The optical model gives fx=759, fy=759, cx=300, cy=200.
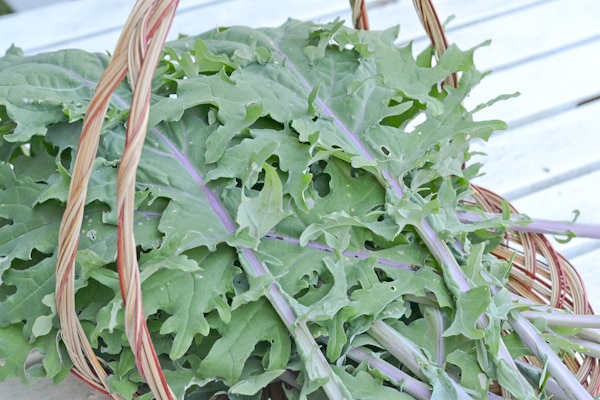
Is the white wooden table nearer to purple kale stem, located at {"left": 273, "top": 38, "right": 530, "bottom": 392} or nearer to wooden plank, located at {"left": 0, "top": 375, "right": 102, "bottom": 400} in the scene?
purple kale stem, located at {"left": 273, "top": 38, "right": 530, "bottom": 392}

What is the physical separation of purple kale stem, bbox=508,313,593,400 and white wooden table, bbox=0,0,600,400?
0.74 feet

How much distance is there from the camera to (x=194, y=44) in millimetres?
725

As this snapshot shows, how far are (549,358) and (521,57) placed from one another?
692mm

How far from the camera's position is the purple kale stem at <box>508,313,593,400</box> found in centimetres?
64

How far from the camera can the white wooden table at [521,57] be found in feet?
3.31

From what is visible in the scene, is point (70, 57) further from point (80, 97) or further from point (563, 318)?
point (563, 318)

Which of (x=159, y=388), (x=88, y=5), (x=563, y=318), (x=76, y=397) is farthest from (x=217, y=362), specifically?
(x=88, y=5)

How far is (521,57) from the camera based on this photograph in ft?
4.00

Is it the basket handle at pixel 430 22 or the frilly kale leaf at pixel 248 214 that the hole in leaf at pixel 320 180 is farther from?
the basket handle at pixel 430 22

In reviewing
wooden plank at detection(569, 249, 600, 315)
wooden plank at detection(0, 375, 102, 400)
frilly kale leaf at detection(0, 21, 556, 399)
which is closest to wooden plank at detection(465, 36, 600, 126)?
wooden plank at detection(569, 249, 600, 315)

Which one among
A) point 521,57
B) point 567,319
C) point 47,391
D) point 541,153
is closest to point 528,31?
point 521,57

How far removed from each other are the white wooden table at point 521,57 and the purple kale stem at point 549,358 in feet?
0.74

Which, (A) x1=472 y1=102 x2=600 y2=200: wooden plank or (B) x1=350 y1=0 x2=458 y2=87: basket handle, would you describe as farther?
(A) x1=472 y1=102 x2=600 y2=200: wooden plank

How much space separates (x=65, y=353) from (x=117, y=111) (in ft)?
0.70
